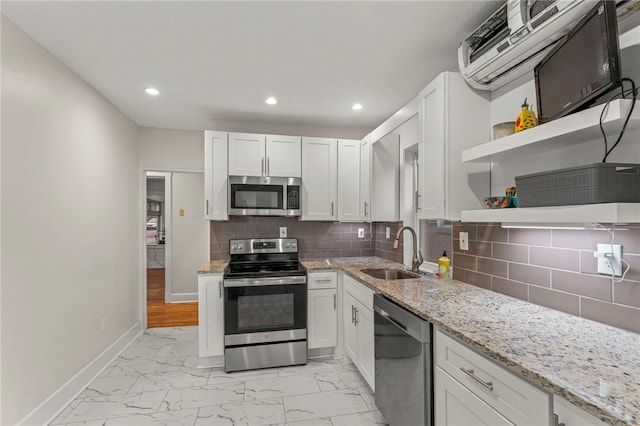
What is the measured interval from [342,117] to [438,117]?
165 centimetres

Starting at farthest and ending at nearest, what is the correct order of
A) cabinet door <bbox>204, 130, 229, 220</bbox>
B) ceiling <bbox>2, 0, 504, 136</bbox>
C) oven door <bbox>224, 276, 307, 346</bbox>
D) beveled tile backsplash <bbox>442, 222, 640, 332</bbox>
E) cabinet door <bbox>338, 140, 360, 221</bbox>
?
cabinet door <bbox>338, 140, 360, 221</bbox>
cabinet door <bbox>204, 130, 229, 220</bbox>
oven door <bbox>224, 276, 307, 346</bbox>
ceiling <bbox>2, 0, 504, 136</bbox>
beveled tile backsplash <bbox>442, 222, 640, 332</bbox>

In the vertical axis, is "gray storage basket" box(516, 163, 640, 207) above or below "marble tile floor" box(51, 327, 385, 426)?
above

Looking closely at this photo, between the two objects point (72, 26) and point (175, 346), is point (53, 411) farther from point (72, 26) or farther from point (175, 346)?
point (72, 26)

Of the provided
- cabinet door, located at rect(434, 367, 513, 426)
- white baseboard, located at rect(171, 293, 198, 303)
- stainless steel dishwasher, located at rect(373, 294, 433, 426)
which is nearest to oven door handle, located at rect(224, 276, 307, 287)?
stainless steel dishwasher, located at rect(373, 294, 433, 426)

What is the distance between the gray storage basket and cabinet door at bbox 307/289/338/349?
2.16m

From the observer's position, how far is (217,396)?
2.39 m

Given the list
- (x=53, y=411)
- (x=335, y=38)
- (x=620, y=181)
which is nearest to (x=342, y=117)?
(x=335, y=38)

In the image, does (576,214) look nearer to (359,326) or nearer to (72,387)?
(359,326)

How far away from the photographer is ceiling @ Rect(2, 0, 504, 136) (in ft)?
5.41

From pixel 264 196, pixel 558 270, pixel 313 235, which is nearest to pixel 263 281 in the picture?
pixel 264 196

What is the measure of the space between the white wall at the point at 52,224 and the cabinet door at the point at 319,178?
1927 millimetres

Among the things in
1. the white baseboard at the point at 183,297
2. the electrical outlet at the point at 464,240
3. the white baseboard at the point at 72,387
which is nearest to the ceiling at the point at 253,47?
the electrical outlet at the point at 464,240

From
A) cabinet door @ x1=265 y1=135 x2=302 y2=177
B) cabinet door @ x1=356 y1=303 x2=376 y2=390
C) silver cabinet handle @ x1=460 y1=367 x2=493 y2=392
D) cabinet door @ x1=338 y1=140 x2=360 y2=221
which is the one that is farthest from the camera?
cabinet door @ x1=338 y1=140 x2=360 y2=221

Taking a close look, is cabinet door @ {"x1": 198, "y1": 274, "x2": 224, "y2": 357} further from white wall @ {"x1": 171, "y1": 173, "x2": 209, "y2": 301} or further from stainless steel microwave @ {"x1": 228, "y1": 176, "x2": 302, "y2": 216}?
white wall @ {"x1": 171, "y1": 173, "x2": 209, "y2": 301}
